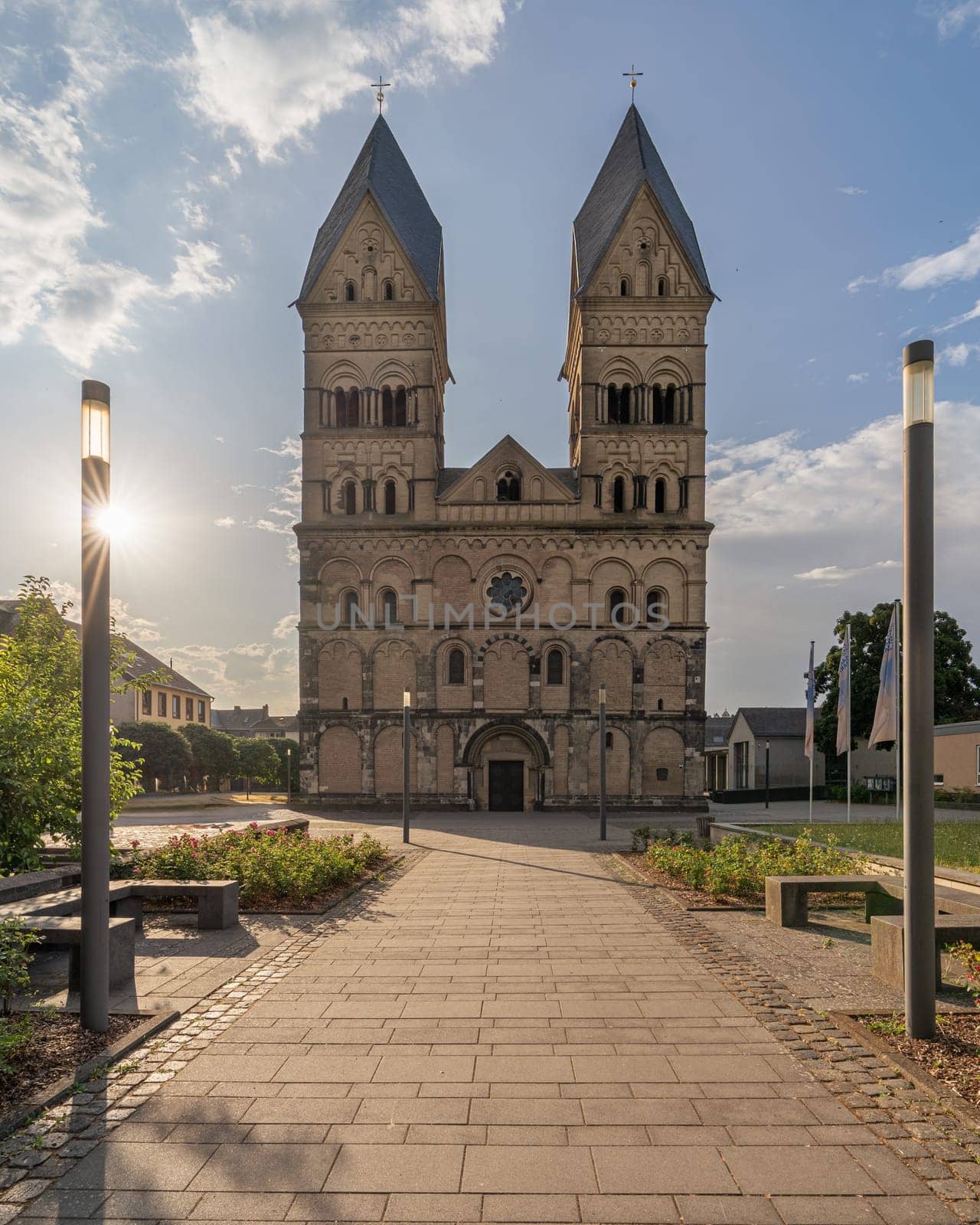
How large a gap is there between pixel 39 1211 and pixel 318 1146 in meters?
1.40

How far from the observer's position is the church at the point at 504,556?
36.5 metres

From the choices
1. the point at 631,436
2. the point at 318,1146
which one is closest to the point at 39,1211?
the point at 318,1146

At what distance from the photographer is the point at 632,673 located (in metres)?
36.8

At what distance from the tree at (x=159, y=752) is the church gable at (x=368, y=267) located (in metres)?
27.3

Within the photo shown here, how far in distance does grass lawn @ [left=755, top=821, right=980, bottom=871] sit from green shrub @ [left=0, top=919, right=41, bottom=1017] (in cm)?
1354

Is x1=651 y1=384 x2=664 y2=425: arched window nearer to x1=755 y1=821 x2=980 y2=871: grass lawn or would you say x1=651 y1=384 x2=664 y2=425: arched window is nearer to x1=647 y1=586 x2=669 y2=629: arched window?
x1=647 y1=586 x2=669 y2=629: arched window

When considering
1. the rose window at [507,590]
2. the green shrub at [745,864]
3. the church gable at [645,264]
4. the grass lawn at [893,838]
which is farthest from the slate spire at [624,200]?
the green shrub at [745,864]

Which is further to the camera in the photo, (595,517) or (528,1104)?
(595,517)

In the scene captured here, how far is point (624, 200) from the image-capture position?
3941 cm

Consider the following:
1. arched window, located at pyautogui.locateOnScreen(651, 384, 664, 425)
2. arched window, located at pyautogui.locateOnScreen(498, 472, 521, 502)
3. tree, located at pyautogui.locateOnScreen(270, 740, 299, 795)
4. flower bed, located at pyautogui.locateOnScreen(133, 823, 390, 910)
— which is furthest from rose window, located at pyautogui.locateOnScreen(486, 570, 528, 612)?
tree, located at pyautogui.locateOnScreen(270, 740, 299, 795)

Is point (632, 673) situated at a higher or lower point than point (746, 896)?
higher

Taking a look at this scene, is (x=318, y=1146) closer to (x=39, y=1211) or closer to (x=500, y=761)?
(x=39, y=1211)

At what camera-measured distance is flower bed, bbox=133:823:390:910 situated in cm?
1213

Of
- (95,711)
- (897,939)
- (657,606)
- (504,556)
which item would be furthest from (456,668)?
(95,711)
